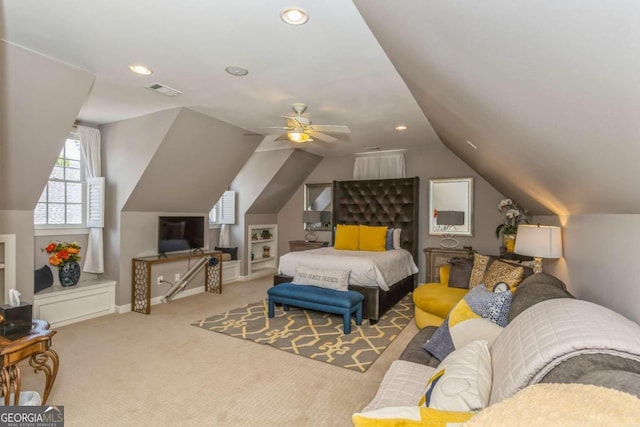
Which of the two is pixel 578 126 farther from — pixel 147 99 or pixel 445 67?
pixel 147 99

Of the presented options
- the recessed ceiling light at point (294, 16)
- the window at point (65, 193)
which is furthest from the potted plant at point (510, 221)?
the window at point (65, 193)

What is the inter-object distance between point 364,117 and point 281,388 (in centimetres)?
328

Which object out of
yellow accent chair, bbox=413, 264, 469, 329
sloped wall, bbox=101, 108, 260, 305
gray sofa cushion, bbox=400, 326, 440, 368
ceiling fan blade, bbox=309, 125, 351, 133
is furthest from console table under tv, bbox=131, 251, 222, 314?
gray sofa cushion, bbox=400, 326, 440, 368

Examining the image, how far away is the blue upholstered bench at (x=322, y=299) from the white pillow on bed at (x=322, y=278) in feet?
0.24

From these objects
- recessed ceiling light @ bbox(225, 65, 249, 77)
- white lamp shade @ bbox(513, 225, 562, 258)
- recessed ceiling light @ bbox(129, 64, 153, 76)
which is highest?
recessed ceiling light @ bbox(225, 65, 249, 77)

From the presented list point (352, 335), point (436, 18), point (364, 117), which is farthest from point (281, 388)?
point (364, 117)

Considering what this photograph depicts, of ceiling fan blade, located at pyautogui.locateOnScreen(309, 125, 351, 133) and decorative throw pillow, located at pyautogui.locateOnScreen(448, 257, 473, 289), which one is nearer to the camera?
ceiling fan blade, located at pyautogui.locateOnScreen(309, 125, 351, 133)

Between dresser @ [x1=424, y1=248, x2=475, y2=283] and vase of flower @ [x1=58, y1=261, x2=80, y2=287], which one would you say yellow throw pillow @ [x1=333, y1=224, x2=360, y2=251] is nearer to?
dresser @ [x1=424, y1=248, x2=475, y2=283]

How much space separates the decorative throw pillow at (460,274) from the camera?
12.2ft

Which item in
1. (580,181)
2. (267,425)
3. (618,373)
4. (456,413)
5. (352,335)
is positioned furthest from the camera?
(352,335)

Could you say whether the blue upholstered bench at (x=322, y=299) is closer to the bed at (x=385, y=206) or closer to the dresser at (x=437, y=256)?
the bed at (x=385, y=206)

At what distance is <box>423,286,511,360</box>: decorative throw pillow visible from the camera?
1921 millimetres

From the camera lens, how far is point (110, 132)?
4.57 m

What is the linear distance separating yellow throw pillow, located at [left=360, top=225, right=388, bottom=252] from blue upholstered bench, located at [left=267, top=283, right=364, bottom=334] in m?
1.41
